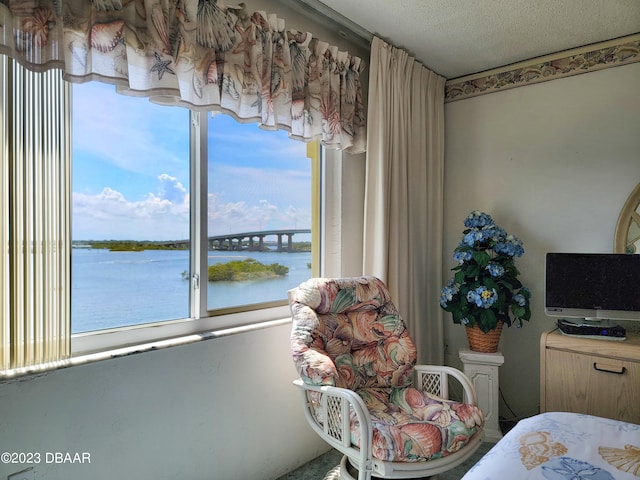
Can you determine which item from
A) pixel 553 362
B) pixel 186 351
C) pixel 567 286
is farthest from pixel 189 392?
pixel 567 286

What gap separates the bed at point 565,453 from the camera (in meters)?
0.97

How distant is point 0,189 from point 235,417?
134 centimetres

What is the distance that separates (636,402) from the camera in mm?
2010

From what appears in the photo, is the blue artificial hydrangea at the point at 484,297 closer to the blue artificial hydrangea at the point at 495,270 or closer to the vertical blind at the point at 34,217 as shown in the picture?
the blue artificial hydrangea at the point at 495,270

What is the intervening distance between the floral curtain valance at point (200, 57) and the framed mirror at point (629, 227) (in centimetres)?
170

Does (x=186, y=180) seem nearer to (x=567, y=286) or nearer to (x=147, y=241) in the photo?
(x=147, y=241)

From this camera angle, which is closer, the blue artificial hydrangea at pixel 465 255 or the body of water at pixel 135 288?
the body of water at pixel 135 288

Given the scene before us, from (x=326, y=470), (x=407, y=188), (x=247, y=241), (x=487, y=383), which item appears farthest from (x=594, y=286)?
(x=247, y=241)

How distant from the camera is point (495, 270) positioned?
2445mm

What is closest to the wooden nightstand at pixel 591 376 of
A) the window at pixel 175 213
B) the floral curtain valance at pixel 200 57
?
the window at pixel 175 213

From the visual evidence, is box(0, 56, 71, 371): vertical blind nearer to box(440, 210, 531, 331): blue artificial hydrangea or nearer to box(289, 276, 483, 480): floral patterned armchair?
box(289, 276, 483, 480): floral patterned armchair

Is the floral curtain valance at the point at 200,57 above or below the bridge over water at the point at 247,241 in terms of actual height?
above

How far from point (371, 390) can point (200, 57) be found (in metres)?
1.74

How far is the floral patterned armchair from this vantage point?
1.55 metres
